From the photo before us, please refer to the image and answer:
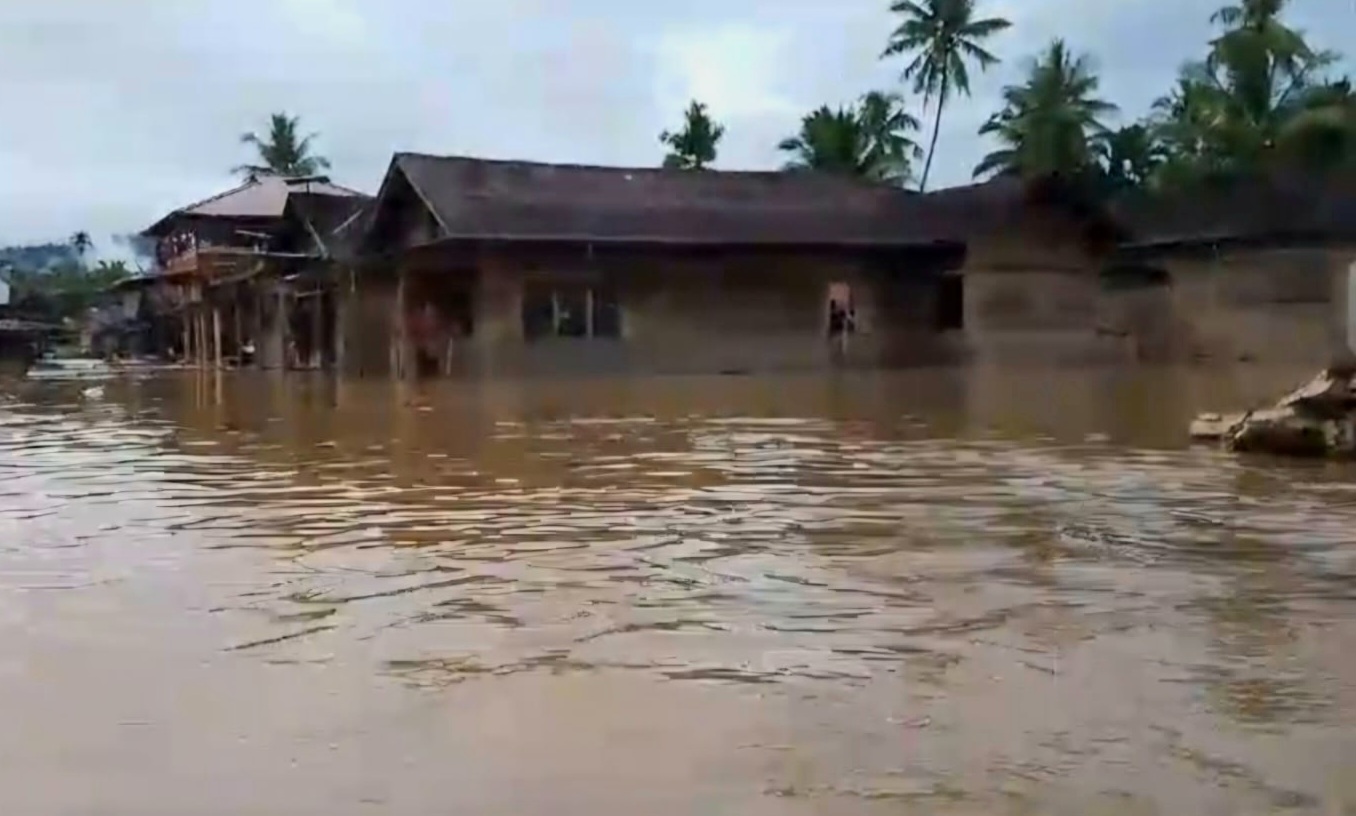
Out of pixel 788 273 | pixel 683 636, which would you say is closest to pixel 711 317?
pixel 788 273

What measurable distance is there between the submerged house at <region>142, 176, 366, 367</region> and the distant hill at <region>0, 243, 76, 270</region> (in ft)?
75.0

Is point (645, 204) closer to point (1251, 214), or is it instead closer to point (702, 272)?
point (702, 272)

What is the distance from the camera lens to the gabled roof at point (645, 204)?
27.5 metres

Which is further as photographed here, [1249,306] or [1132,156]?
[1132,156]

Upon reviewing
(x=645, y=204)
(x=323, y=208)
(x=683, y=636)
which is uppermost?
(x=323, y=208)

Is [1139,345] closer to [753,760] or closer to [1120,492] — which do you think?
[1120,492]

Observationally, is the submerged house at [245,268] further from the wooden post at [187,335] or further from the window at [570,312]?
the window at [570,312]

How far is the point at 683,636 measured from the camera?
5.10 metres

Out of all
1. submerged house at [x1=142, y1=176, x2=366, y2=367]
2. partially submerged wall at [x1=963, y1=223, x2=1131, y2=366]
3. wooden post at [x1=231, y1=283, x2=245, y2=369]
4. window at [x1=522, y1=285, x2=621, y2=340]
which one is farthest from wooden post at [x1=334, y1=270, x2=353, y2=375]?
partially submerged wall at [x1=963, y1=223, x2=1131, y2=366]

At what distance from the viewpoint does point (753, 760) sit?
3.77 meters

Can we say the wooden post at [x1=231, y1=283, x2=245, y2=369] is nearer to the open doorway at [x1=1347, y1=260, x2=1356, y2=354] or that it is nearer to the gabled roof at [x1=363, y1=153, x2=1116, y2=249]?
the gabled roof at [x1=363, y1=153, x2=1116, y2=249]

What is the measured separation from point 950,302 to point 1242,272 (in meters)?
5.18

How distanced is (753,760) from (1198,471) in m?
6.40

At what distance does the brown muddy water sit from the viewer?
3.64 metres
